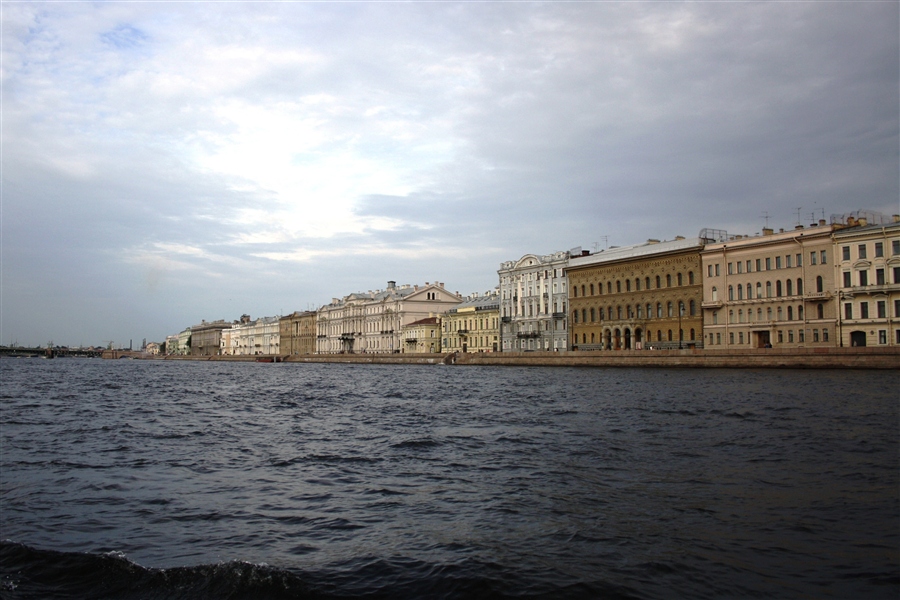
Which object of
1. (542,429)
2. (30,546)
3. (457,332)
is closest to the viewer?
(30,546)

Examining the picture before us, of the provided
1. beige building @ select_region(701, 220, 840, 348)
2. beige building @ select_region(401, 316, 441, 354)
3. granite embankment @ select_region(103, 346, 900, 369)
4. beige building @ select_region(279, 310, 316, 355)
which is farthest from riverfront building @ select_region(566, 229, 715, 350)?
beige building @ select_region(279, 310, 316, 355)

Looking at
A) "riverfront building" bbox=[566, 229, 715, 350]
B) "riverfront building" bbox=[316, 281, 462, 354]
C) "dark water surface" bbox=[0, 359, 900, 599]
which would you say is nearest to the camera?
"dark water surface" bbox=[0, 359, 900, 599]

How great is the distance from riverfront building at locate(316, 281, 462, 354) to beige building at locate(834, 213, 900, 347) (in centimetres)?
6237

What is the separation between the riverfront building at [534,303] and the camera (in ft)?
242

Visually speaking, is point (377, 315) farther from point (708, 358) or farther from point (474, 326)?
point (708, 358)

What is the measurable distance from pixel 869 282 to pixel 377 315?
243ft

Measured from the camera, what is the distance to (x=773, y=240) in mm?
51562

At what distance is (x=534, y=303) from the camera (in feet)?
253

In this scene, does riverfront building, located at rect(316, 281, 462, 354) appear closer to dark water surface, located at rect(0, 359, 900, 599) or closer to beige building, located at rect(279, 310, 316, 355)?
beige building, located at rect(279, 310, 316, 355)

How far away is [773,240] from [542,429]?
40816 mm

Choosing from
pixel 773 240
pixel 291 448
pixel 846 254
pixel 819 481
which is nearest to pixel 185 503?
pixel 291 448

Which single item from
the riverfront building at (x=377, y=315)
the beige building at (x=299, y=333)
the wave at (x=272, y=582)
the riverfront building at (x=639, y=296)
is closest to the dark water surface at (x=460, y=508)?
the wave at (x=272, y=582)

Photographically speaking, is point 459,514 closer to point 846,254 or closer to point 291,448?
point 291,448

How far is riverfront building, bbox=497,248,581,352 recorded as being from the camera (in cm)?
7388
